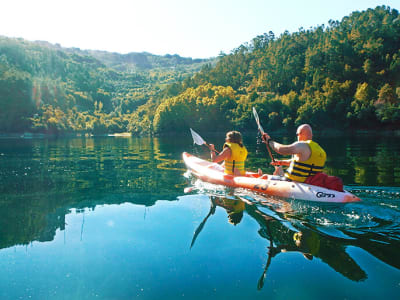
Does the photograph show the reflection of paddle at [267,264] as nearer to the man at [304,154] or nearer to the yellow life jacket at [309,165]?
the man at [304,154]

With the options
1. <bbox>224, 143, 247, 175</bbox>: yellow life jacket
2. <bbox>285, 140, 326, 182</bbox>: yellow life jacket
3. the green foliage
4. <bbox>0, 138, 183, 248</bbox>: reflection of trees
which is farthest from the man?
the green foliage

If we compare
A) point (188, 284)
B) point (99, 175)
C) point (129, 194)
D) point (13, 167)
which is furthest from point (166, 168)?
point (188, 284)

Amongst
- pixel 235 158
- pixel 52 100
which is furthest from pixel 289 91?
pixel 235 158

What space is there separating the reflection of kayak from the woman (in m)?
0.31

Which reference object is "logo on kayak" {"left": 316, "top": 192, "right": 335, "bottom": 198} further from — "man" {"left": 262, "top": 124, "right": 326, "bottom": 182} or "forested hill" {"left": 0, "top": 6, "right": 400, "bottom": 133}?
"forested hill" {"left": 0, "top": 6, "right": 400, "bottom": 133}

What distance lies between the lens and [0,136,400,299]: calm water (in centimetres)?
412

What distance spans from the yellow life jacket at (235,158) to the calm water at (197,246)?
1178mm

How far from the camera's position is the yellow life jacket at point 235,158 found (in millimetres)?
10125

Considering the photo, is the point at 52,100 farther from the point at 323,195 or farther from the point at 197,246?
the point at 197,246

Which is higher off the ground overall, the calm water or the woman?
the woman

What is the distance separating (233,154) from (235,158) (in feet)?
0.65

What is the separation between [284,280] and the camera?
4.26 m

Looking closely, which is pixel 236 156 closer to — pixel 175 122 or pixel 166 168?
pixel 166 168

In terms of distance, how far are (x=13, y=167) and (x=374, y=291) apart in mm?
16730
